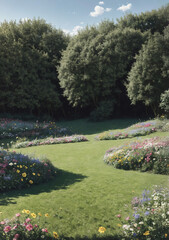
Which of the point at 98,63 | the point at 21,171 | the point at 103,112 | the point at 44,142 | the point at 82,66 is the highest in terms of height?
the point at 98,63

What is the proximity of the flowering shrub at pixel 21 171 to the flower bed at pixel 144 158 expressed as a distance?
2422 mm

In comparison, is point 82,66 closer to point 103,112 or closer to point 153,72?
point 103,112

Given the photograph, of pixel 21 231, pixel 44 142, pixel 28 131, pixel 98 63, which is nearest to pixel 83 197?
pixel 21 231

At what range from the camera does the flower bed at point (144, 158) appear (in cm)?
717

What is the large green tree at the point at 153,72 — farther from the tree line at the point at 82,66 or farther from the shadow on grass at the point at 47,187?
the shadow on grass at the point at 47,187

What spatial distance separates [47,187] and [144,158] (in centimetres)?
359

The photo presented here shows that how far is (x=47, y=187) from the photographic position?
6.05 metres

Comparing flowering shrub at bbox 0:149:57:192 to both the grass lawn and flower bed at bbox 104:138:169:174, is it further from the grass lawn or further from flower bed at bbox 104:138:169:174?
flower bed at bbox 104:138:169:174

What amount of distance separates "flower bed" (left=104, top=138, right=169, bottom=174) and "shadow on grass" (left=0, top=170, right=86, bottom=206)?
177 centimetres

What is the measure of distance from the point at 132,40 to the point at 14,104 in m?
14.4

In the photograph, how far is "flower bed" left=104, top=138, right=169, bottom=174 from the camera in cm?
717

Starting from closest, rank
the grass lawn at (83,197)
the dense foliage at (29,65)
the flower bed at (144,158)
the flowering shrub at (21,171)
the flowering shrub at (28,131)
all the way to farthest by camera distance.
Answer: the grass lawn at (83,197), the flowering shrub at (21,171), the flower bed at (144,158), the flowering shrub at (28,131), the dense foliage at (29,65)

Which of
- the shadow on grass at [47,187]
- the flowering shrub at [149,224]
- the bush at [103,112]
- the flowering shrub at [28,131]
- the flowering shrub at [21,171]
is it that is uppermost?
the bush at [103,112]

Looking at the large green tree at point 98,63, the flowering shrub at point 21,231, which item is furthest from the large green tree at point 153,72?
the flowering shrub at point 21,231
